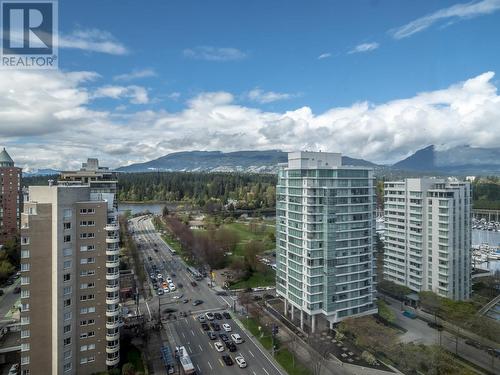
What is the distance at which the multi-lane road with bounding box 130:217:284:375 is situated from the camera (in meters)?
16.1

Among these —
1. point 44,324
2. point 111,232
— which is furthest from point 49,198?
point 44,324

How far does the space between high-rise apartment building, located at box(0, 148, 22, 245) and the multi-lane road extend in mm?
14789

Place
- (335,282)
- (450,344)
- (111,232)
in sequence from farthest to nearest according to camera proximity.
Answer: (335,282), (450,344), (111,232)

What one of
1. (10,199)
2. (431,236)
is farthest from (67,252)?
(10,199)

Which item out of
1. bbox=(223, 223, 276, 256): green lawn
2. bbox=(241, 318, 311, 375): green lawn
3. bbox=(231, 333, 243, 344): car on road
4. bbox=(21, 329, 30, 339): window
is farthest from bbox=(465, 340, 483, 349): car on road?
bbox=(223, 223, 276, 256): green lawn

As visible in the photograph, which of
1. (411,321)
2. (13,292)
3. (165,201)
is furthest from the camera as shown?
(165,201)

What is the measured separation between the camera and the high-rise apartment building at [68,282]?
13.6 meters

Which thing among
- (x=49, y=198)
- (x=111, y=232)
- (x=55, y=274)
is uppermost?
(x=49, y=198)

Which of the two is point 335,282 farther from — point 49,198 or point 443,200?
point 49,198

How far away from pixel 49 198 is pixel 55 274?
123 inches

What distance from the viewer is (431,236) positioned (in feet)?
76.0

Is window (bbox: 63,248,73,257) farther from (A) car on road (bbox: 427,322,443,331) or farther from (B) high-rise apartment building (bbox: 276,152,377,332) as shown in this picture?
(A) car on road (bbox: 427,322,443,331)

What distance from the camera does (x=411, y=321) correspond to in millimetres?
20453

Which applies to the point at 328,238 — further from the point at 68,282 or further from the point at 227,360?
the point at 68,282
